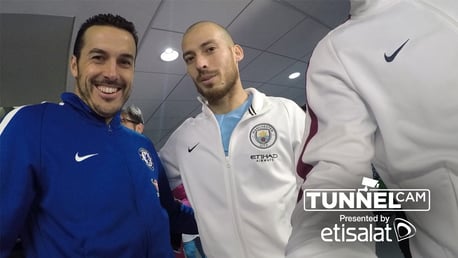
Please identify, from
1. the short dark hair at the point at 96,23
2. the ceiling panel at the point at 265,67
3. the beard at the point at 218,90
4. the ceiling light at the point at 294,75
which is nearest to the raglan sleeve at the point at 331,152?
the beard at the point at 218,90

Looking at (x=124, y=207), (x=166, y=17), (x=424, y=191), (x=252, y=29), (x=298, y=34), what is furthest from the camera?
(x=298, y=34)

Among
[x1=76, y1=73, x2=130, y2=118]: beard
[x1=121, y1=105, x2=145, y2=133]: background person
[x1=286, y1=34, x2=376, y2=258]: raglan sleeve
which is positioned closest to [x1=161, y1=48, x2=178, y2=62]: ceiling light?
[x1=121, y1=105, x2=145, y2=133]: background person

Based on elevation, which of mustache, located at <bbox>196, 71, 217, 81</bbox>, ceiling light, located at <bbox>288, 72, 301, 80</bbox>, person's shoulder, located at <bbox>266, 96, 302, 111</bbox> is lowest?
person's shoulder, located at <bbox>266, 96, 302, 111</bbox>

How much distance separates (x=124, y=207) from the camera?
46 centimetres

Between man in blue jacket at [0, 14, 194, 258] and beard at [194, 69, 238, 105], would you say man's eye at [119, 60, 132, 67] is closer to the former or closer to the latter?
man in blue jacket at [0, 14, 194, 258]

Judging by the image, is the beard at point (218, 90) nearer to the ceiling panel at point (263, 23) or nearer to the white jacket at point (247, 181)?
the white jacket at point (247, 181)

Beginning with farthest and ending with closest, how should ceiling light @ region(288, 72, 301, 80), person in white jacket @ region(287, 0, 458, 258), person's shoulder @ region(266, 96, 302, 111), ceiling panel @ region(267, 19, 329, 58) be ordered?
ceiling light @ region(288, 72, 301, 80), ceiling panel @ region(267, 19, 329, 58), person's shoulder @ region(266, 96, 302, 111), person in white jacket @ region(287, 0, 458, 258)

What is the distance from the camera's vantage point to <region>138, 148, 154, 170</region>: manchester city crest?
572 millimetres

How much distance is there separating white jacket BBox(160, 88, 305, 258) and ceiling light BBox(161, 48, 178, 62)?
1140mm

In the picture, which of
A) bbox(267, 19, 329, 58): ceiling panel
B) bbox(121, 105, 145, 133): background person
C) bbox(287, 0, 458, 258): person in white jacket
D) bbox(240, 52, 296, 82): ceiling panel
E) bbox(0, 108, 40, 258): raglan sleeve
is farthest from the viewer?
bbox(240, 52, 296, 82): ceiling panel

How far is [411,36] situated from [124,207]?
0.52 m

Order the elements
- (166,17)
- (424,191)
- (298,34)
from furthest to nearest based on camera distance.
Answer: (298,34)
(166,17)
(424,191)

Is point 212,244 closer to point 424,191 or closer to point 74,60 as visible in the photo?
point 424,191

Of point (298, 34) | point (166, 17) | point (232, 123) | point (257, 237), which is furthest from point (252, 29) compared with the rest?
point (257, 237)
